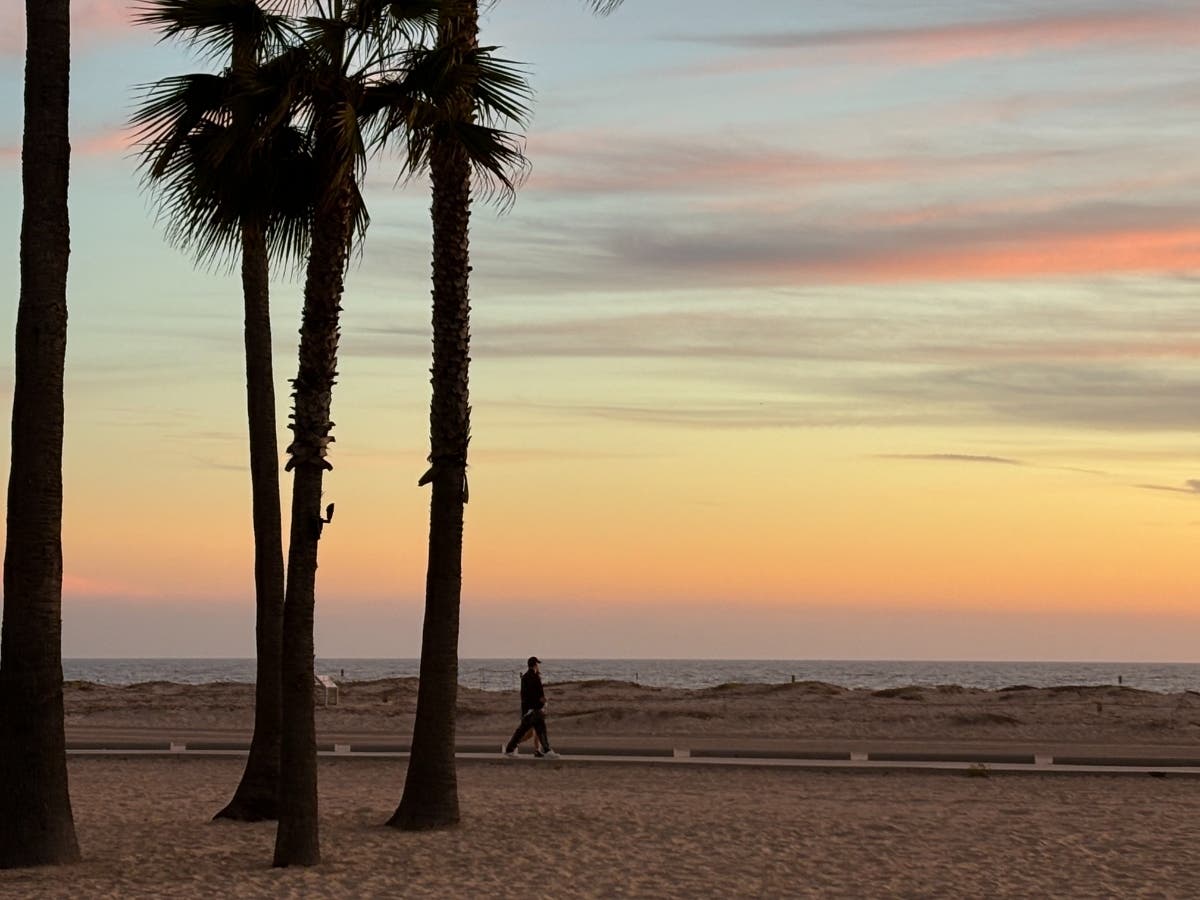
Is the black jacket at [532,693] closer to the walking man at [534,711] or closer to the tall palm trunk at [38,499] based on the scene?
the walking man at [534,711]

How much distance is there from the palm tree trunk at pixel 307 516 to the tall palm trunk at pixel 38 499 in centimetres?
219

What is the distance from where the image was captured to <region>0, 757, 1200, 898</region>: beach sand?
13.5m

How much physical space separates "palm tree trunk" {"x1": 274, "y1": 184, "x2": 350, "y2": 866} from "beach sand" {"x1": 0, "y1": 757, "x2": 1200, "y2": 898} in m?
0.54

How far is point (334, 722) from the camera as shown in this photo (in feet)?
121

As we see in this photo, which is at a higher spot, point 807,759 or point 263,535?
point 263,535

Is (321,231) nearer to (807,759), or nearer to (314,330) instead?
(314,330)

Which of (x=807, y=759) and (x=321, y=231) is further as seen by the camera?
(x=807, y=759)

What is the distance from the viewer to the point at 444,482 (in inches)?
651

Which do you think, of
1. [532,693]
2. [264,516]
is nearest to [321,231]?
[264,516]

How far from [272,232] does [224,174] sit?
121cm

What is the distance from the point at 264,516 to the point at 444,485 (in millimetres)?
2593

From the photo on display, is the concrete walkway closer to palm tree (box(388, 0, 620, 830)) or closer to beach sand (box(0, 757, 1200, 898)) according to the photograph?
beach sand (box(0, 757, 1200, 898))

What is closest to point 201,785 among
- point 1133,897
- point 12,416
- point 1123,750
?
point 12,416

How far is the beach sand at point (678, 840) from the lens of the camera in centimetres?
1345
